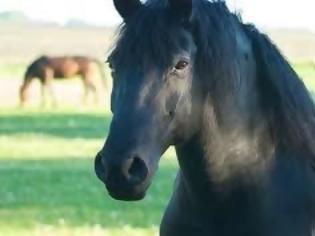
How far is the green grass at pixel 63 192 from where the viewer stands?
8.88 metres

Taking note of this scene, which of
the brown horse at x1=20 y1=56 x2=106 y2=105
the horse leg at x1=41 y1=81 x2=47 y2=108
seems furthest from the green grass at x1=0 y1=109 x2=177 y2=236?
the brown horse at x1=20 y1=56 x2=106 y2=105

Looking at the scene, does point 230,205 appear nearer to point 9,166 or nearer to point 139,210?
point 139,210

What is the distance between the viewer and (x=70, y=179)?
486 inches

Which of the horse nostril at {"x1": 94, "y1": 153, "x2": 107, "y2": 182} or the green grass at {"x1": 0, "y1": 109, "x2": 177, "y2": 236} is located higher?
the horse nostril at {"x1": 94, "y1": 153, "x2": 107, "y2": 182}

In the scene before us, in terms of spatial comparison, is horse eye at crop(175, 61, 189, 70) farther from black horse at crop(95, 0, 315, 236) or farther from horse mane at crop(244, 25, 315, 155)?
horse mane at crop(244, 25, 315, 155)

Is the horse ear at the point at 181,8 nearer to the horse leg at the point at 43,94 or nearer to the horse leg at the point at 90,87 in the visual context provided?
the horse leg at the point at 43,94

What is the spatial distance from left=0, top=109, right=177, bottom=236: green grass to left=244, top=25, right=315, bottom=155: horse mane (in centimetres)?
429

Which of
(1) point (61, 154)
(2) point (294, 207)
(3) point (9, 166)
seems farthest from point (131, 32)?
(1) point (61, 154)

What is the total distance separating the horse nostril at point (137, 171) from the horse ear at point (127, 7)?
0.64 m

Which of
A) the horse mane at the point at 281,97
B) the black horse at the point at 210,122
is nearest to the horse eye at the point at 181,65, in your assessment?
the black horse at the point at 210,122

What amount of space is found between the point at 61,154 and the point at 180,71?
12.0 m

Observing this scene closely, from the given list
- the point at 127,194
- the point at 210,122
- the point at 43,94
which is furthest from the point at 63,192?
the point at 43,94

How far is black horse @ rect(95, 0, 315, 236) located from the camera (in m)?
3.62

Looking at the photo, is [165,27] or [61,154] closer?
[165,27]
